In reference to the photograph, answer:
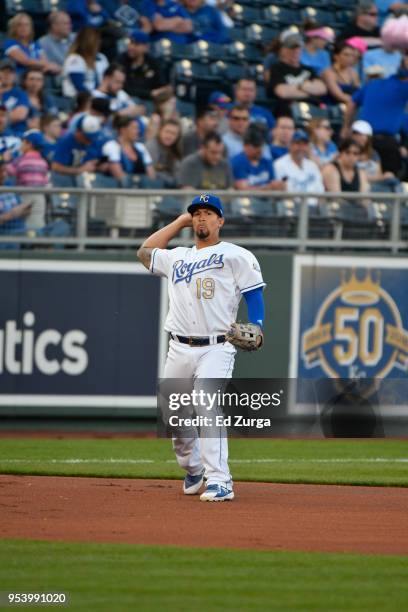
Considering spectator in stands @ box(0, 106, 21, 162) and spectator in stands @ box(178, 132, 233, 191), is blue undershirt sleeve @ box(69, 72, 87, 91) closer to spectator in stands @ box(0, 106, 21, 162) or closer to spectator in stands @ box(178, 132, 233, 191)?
spectator in stands @ box(0, 106, 21, 162)

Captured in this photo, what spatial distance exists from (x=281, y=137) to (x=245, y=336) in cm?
788

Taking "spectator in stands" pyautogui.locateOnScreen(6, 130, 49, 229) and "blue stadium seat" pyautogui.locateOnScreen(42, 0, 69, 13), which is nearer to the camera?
"spectator in stands" pyautogui.locateOnScreen(6, 130, 49, 229)

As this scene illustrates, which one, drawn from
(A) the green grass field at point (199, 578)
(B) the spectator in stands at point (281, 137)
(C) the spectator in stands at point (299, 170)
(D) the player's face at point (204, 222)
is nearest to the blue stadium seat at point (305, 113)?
(B) the spectator in stands at point (281, 137)

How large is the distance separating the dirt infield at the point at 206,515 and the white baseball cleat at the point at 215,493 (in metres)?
0.06

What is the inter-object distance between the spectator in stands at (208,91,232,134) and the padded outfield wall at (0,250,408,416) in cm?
235

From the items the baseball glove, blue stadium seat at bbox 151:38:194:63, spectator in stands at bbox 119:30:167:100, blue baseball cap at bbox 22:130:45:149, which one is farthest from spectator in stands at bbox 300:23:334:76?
the baseball glove

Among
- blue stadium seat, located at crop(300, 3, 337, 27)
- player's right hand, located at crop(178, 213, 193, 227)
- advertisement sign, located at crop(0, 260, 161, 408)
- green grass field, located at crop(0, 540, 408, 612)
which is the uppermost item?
blue stadium seat, located at crop(300, 3, 337, 27)

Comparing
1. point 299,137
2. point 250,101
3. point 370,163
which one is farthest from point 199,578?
point 250,101

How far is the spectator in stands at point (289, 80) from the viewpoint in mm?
16844

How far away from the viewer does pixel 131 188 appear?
1388 centimetres

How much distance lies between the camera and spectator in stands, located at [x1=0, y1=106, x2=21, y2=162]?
44.2 feet

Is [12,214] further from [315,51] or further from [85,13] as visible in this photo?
[315,51]

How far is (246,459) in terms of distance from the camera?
449 inches

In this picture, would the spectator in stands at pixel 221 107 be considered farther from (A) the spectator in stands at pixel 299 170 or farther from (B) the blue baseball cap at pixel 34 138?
(B) the blue baseball cap at pixel 34 138
